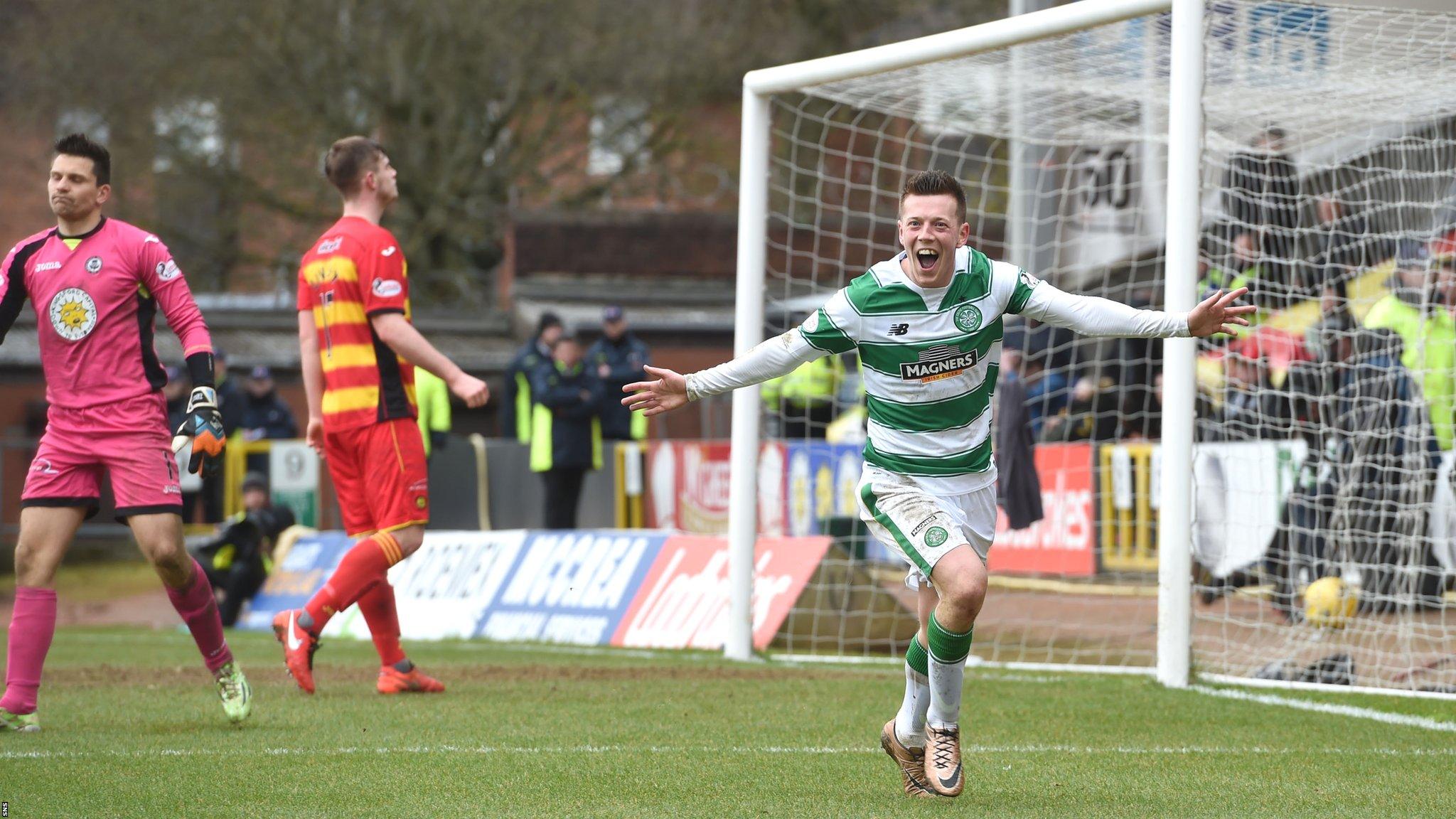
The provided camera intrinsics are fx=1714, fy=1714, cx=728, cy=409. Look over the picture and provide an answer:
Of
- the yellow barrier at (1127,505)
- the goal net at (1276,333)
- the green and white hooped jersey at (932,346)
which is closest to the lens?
the green and white hooped jersey at (932,346)

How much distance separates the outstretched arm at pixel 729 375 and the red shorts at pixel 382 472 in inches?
96.6

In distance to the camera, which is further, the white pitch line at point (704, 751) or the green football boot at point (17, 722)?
the green football boot at point (17, 722)

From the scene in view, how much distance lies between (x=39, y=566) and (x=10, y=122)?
2148cm

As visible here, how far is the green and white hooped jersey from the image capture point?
550cm

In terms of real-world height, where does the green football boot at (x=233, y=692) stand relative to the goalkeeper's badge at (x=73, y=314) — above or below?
below

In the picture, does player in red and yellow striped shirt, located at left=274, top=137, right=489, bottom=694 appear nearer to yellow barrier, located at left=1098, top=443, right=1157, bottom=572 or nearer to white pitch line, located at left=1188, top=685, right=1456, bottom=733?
white pitch line, located at left=1188, top=685, right=1456, bottom=733

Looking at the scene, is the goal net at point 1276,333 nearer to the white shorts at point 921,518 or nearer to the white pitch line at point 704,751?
the white pitch line at point 704,751

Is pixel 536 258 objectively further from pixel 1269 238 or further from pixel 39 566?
pixel 39 566

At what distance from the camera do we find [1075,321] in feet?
17.9

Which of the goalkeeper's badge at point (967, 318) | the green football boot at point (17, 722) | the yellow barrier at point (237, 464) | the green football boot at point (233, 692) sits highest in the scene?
the goalkeeper's badge at point (967, 318)

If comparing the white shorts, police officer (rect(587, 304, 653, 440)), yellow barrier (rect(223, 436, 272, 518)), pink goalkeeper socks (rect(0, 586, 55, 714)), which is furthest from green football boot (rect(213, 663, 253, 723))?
yellow barrier (rect(223, 436, 272, 518))

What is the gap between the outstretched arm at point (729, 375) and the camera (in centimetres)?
542

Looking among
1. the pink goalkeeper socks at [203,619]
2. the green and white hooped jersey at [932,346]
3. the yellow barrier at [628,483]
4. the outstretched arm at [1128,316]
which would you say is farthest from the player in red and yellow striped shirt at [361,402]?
the yellow barrier at [628,483]

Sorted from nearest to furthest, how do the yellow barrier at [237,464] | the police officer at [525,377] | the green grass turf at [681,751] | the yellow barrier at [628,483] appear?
the green grass turf at [681,751] < the police officer at [525,377] < the yellow barrier at [628,483] < the yellow barrier at [237,464]
